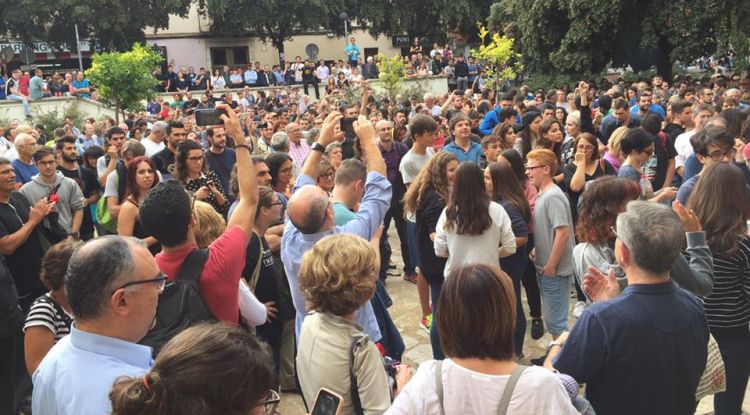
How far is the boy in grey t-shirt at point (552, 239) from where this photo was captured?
4.76m

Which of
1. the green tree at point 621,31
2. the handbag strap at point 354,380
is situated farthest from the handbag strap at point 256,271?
the green tree at point 621,31

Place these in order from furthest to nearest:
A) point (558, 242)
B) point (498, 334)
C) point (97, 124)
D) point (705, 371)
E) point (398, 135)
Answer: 1. point (97, 124)
2. point (398, 135)
3. point (558, 242)
4. point (705, 371)
5. point (498, 334)

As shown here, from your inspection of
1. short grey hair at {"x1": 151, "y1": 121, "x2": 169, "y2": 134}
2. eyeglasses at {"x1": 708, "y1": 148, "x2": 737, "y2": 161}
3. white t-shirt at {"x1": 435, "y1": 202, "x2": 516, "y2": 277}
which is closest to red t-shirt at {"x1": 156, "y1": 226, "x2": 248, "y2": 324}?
white t-shirt at {"x1": 435, "y1": 202, "x2": 516, "y2": 277}

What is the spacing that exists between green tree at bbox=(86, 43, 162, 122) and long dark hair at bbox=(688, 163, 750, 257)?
14.4 m

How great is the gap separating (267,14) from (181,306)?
3608 centimetres

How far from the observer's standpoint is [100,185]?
744 centimetres

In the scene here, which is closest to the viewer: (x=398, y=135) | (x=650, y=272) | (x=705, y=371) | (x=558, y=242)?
(x=650, y=272)

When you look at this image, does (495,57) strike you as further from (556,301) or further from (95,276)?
(95,276)

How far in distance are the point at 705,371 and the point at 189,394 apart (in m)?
2.18

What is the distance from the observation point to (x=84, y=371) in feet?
6.54

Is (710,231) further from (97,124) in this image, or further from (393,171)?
(97,124)

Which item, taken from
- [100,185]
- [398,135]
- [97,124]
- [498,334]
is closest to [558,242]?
[498,334]

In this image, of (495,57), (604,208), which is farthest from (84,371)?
(495,57)

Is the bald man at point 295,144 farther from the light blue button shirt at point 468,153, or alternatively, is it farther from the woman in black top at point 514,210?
the woman in black top at point 514,210
